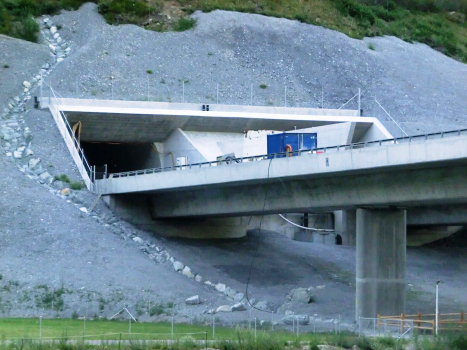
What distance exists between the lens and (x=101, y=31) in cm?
8681

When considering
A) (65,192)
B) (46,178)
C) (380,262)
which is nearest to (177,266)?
(65,192)

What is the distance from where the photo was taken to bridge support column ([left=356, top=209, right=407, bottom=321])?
42906 millimetres

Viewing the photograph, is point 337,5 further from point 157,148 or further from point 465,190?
point 465,190

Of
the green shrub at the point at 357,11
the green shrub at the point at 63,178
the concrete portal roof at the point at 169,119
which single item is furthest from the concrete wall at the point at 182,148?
the green shrub at the point at 357,11

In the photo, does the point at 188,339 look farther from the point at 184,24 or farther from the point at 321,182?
the point at 184,24

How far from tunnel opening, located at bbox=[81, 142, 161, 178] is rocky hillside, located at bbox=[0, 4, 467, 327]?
3.97m

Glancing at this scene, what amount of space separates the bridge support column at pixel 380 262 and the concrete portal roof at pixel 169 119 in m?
26.6

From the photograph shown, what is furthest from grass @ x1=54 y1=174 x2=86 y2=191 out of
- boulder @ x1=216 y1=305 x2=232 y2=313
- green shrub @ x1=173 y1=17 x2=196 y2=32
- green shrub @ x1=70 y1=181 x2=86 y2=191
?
green shrub @ x1=173 y1=17 x2=196 y2=32

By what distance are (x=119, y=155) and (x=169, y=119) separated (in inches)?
313

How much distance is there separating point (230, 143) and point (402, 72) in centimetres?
2663

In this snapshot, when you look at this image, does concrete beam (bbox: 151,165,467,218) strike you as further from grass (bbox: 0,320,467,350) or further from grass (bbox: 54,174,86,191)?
grass (bbox: 0,320,467,350)

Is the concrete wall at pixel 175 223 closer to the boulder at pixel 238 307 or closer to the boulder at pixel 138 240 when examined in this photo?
the boulder at pixel 138 240

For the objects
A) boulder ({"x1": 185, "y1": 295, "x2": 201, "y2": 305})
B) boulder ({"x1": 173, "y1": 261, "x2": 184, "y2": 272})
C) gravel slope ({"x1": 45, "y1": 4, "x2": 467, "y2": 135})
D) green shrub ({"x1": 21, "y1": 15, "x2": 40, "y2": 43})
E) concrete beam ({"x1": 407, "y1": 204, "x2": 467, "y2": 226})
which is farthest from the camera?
green shrub ({"x1": 21, "y1": 15, "x2": 40, "y2": 43})

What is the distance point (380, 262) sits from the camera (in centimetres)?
4312
